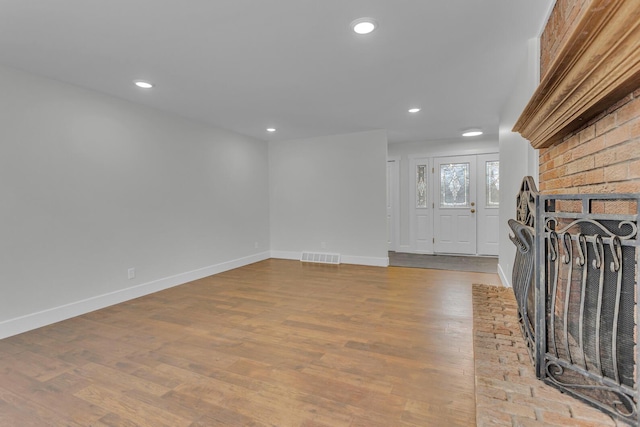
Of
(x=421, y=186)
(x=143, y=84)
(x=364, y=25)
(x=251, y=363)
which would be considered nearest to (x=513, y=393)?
(x=251, y=363)

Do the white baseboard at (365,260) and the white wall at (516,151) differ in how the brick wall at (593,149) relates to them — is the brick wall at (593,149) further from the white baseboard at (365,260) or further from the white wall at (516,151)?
the white baseboard at (365,260)

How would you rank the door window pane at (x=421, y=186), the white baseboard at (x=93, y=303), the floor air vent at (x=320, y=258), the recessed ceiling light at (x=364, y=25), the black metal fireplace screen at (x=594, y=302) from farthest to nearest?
the door window pane at (x=421, y=186), the floor air vent at (x=320, y=258), the white baseboard at (x=93, y=303), the recessed ceiling light at (x=364, y=25), the black metal fireplace screen at (x=594, y=302)

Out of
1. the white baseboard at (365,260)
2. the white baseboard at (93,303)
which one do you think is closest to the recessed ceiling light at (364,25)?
the white baseboard at (93,303)

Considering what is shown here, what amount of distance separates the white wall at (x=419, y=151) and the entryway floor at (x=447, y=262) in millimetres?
668

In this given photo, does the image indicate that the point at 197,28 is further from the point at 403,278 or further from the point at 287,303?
the point at 403,278

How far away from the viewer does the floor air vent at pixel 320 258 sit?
5598 mm

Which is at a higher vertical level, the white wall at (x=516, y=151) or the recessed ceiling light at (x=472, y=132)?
the recessed ceiling light at (x=472, y=132)

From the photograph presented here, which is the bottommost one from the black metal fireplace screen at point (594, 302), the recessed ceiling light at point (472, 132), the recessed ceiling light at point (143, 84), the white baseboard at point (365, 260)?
the white baseboard at point (365, 260)

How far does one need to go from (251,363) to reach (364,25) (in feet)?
7.87

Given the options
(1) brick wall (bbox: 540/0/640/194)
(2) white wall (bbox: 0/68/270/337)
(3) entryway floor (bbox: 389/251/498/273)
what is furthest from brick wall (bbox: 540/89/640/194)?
(2) white wall (bbox: 0/68/270/337)

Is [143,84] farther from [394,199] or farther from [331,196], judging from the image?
[394,199]

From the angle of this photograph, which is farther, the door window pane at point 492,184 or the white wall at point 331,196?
the door window pane at point 492,184

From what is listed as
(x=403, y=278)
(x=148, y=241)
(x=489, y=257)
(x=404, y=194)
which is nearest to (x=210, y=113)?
(x=148, y=241)

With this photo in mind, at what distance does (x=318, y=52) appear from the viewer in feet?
8.17
